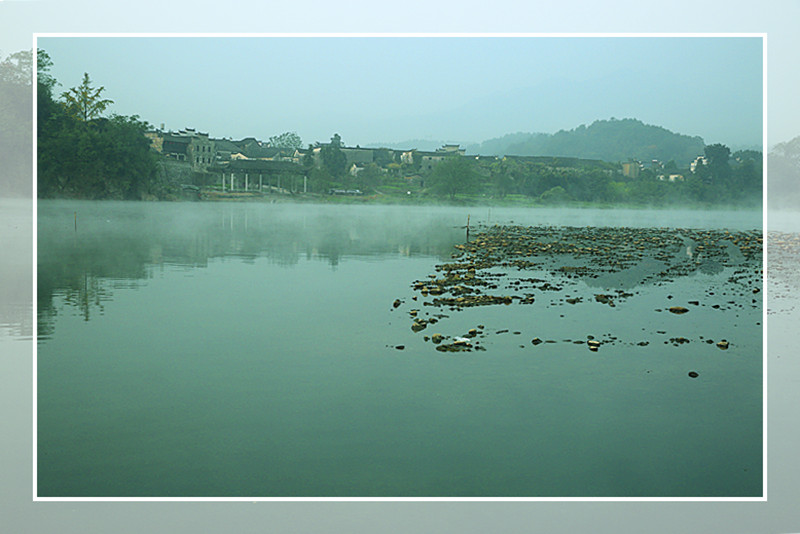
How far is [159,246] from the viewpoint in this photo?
12.2m

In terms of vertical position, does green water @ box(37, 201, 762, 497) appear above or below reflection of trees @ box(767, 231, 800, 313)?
below

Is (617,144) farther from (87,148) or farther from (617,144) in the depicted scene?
(87,148)

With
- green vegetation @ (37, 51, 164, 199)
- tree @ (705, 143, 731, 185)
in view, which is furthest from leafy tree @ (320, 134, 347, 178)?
tree @ (705, 143, 731, 185)

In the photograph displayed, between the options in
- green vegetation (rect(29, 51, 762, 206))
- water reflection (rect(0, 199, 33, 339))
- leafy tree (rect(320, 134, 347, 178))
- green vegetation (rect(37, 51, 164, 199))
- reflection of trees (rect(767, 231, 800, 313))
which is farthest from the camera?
leafy tree (rect(320, 134, 347, 178))

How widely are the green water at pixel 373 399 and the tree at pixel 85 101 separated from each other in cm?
2053

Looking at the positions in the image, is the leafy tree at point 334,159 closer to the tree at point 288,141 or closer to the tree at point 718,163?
the tree at point 288,141

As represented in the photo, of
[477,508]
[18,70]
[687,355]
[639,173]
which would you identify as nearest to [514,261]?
[687,355]

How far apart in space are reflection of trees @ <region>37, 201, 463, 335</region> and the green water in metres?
0.27

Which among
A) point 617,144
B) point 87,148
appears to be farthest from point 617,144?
point 87,148

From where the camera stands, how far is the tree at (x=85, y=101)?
2521 cm

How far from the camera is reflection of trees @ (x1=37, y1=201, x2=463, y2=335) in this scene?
7641mm

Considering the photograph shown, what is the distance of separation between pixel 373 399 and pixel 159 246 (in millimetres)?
9289

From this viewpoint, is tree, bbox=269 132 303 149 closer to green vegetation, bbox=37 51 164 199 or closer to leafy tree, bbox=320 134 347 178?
leafy tree, bbox=320 134 347 178

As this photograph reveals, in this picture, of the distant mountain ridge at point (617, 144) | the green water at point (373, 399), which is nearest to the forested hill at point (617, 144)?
the distant mountain ridge at point (617, 144)
